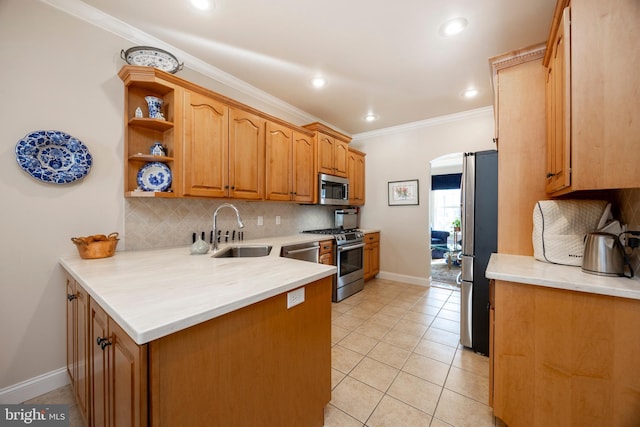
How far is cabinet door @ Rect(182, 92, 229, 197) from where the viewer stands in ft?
6.75

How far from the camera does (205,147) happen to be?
218 cm

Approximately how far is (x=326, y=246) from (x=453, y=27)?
8.29 feet

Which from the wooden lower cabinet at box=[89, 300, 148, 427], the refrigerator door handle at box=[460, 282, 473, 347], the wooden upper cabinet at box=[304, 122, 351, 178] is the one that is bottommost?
the refrigerator door handle at box=[460, 282, 473, 347]

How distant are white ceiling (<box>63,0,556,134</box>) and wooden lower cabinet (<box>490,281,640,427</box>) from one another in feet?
6.60

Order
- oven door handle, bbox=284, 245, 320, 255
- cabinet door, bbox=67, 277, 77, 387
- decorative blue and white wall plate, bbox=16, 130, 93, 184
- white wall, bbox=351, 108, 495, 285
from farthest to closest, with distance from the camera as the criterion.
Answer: white wall, bbox=351, 108, 495, 285 → oven door handle, bbox=284, 245, 320, 255 → decorative blue and white wall plate, bbox=16, 130, 93, 184 → cabinet door, bbox=67, 277, 77, 387

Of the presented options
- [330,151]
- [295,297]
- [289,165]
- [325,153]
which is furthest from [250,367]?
[330,151]

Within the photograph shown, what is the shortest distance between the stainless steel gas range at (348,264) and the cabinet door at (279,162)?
0.98 m

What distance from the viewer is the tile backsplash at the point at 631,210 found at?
4.08ft

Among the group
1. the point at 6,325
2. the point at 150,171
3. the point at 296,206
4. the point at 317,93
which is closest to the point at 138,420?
the point at 6,325

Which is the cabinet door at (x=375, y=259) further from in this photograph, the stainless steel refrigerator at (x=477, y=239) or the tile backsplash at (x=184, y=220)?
the stainless steel refrigerator at (x=477, y=239)

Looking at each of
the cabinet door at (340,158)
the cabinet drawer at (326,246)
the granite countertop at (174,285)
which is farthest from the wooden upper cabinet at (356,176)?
the granite countertop at (174,285)

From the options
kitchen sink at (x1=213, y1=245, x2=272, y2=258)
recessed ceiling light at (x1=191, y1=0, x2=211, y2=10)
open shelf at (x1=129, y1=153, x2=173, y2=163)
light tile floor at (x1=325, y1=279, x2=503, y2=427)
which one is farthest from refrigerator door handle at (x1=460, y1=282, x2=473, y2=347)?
recessed ceiling light at (x1=191, y1=0, x2=211, y2=10)

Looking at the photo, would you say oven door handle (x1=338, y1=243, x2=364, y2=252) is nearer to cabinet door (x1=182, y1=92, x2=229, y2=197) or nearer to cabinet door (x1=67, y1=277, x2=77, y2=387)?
cabinet door (x1=182, y1=92, x2=229, y2=197)

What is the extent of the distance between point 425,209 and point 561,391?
304 centimetres
